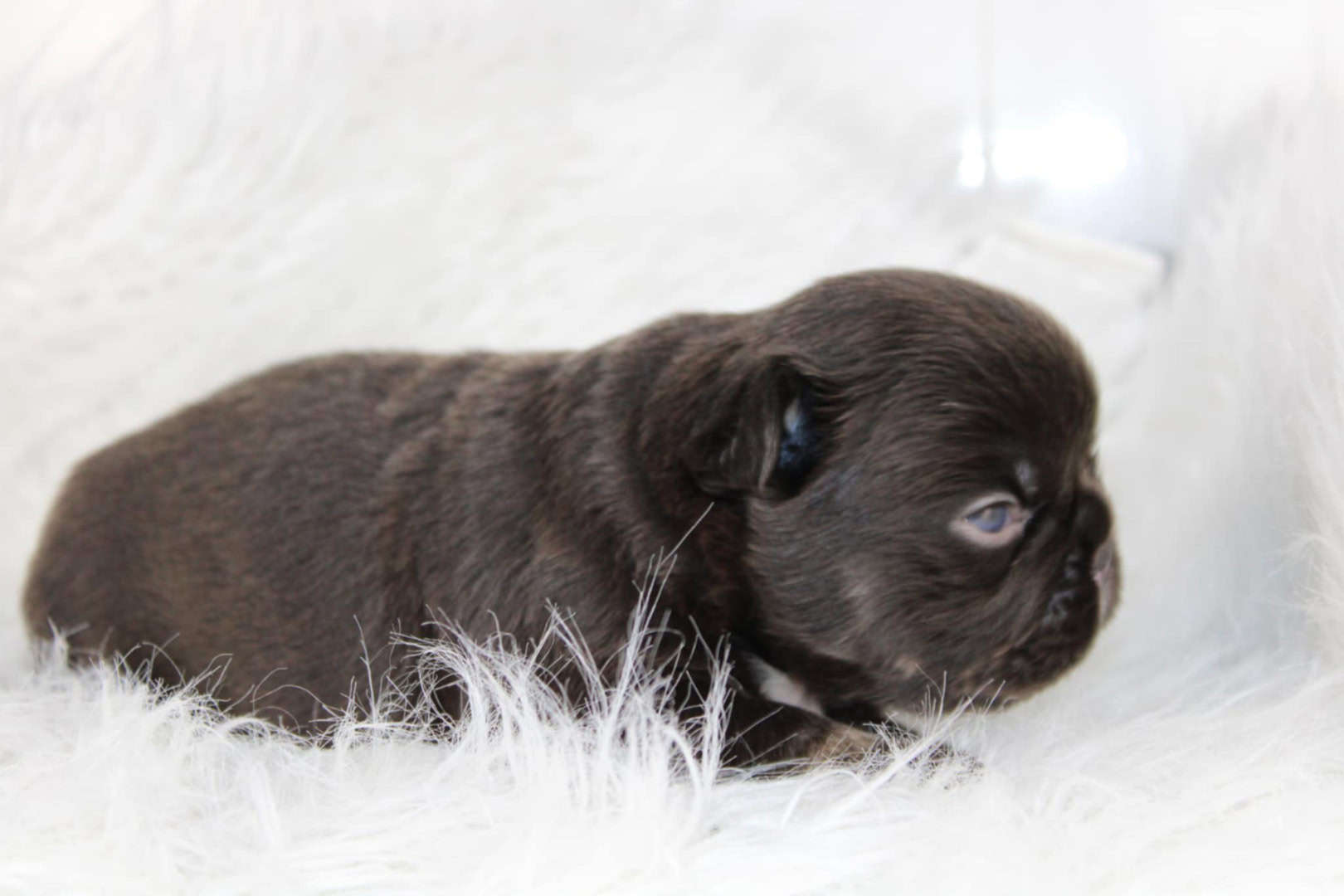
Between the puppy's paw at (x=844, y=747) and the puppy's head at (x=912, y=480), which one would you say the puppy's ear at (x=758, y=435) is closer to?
the puppy's head at (x=912, y=480)

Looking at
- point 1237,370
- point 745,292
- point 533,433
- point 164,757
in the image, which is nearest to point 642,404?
point 533,433

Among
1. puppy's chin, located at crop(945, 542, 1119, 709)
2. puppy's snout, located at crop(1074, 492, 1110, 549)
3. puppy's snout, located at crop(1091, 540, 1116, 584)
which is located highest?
puppy's snout, located at crop(1074, 492, 1110, 549)

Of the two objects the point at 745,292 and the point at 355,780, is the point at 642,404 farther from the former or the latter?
the point at 745,292

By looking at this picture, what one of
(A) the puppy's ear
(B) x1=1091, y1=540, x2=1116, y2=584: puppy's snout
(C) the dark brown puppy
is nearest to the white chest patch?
(C) the dark brown puppy

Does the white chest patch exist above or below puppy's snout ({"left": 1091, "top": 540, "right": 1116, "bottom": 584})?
below

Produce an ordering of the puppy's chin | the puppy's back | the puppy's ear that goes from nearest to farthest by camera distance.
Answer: the puppy's ear, the puppy's chin, the puppy's back

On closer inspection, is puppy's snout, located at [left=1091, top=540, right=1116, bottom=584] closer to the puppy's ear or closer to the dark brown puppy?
the dark brown puppy

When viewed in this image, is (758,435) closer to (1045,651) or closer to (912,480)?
(912,480)

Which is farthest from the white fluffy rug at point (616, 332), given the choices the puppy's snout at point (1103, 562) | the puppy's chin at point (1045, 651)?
the puppy's snout at point (1103, 562)

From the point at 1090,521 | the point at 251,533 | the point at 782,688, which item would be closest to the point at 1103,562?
the point at 1090,521
